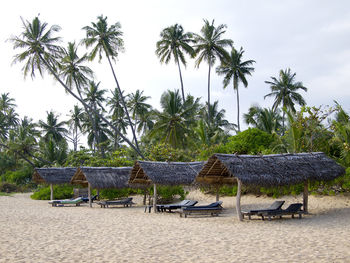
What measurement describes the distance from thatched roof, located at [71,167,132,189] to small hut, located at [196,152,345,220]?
633 centimetres

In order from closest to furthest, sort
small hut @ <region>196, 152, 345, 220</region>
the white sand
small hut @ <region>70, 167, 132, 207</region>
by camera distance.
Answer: the white sand, small hut @ <region>196, 152, 345, 220</region>, small hut @ <region>70, 167, 132, 207</region>

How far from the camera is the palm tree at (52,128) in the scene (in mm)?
38906

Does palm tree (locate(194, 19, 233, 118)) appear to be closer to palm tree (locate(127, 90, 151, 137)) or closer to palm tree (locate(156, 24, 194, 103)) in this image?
palm tree (locate(156, 24, 194, 103))

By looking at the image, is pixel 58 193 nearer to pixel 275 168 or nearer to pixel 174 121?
pixel 174 121

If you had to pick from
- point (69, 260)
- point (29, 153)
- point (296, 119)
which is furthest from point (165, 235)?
point (29, 153)

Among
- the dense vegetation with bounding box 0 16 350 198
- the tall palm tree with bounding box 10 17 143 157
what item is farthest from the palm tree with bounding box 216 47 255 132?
the tall palm tree with bounding box 10 17 143 157

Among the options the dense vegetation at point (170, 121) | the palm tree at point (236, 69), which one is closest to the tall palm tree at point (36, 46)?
the dense vegetation at point (170, 121)

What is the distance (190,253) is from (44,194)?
65.6ft

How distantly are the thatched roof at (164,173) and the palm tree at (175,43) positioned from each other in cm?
1354

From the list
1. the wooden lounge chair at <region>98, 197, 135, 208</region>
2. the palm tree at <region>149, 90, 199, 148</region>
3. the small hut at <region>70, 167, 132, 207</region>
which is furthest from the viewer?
the palm tree at <region>149, 90, 199, 148</region>

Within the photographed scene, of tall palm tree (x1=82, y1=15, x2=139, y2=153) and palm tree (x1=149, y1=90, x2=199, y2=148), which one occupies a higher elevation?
tall palm tree (x1=82, y1=15, x2=139, y2=153)

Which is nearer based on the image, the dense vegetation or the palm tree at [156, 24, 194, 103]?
the dense vegetation

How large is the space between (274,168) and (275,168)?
5 cm

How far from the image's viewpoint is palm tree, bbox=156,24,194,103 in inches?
1155
